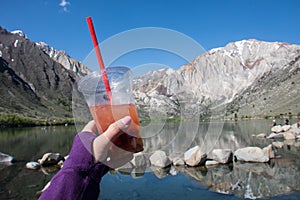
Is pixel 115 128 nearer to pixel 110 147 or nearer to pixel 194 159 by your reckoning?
pixel 110 147

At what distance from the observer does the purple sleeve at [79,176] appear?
131 cm

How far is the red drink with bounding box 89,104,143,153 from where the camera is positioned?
1.81 m

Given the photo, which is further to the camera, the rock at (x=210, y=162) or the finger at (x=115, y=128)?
the rock at (x=210, y=162)

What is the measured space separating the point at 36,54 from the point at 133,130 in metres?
206

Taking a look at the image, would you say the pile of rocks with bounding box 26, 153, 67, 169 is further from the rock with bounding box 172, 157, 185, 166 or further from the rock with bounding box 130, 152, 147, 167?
the rock with bounding box 172, 157, 185, 166

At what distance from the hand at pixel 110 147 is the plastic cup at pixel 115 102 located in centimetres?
4

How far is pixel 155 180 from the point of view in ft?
47.4

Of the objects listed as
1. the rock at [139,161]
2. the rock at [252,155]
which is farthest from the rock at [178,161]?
the rock at [252,155]

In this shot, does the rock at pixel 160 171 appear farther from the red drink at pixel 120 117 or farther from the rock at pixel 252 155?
the red drink at pixel 120 117

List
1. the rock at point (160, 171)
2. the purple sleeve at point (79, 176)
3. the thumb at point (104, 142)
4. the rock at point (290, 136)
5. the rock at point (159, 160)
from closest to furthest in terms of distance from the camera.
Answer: the purple sleeve at point (79, 176), the thumb at point (104, 142), the rock at point (160, 171), the rock at point (159, 160), the rock at point (290, 136)

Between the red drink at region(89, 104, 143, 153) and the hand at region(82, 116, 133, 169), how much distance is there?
0.18 feet

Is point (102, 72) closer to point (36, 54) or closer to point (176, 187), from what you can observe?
point (176, 187)

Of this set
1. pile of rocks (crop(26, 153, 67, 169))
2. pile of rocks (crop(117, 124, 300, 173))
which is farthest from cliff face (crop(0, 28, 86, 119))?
pile of rocks (crop(117, 124, 300, 173))

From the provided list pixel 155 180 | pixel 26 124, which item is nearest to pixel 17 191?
pixel 155 180
